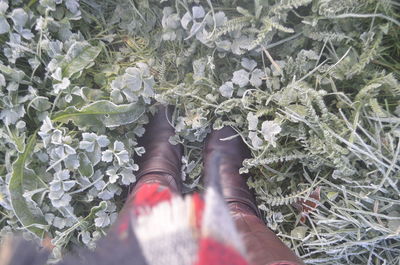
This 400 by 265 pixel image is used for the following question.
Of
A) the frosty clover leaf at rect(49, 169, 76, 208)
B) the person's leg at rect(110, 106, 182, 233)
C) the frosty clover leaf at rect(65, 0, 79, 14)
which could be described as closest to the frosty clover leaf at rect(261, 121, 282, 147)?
the person's leg at rect(110, 106, 182, 233)

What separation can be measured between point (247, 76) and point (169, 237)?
679 mm

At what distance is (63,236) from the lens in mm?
1309

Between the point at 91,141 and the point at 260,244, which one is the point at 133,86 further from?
the point at 260,244

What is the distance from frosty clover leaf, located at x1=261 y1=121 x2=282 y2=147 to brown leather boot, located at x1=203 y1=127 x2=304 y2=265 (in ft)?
0.48

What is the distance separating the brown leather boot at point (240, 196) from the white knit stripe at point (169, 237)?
0.35 metres

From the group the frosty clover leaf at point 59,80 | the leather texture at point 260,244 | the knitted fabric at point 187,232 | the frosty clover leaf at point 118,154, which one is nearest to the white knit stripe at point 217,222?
the knitted fabric at point 187,232

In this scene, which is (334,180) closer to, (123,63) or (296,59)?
(296,59)

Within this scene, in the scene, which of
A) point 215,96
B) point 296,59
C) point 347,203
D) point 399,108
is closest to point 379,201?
point 347,203

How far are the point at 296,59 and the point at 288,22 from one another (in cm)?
12

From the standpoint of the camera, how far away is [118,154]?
125 cm

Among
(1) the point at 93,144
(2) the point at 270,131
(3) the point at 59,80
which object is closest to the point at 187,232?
(2) the point at 270,131

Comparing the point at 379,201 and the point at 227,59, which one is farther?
the point at 227,59

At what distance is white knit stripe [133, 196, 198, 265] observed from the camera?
2.22ft

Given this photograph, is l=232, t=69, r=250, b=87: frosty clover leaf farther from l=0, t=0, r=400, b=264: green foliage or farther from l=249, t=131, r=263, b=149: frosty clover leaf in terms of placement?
l=249, t=131, r=263, b=149: frosty clover leaf
